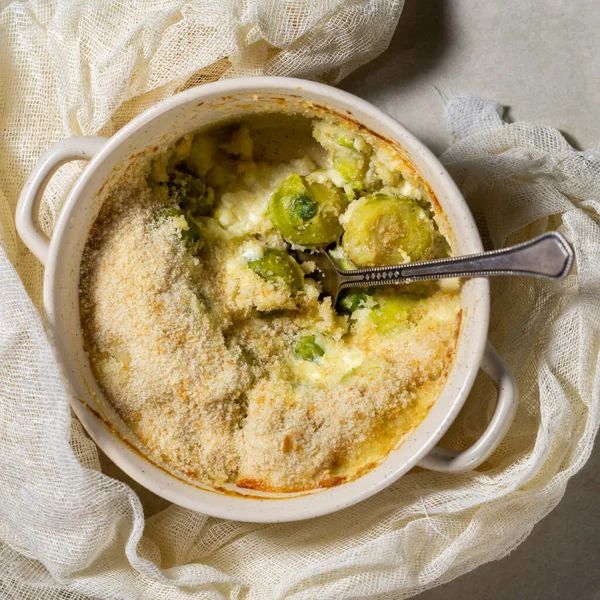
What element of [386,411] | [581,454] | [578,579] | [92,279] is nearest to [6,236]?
[92,279]

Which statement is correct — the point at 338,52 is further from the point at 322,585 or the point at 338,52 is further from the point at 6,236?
the point at 322,585

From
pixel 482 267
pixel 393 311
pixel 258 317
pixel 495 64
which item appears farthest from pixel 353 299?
pixel 495 64

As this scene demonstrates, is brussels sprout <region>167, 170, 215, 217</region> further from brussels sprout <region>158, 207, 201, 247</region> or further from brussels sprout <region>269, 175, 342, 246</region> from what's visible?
brussels sprout <region>269, 175, 342, 246</region>

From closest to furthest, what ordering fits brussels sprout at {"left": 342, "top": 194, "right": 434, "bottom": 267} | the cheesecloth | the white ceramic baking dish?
Answer: the white ceramic baking dish < brussels sprout at {"left": 342, "top": 194, "right": 434, "bottom": 267} < the cheesecloth

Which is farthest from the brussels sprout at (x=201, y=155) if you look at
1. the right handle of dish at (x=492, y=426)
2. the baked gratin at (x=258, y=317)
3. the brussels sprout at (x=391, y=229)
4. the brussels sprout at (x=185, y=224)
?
the right handle of dish at (x=492, y=426)

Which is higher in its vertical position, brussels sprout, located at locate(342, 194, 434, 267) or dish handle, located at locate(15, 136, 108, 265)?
dish handle, located at locate(15, 136, 108, 265)

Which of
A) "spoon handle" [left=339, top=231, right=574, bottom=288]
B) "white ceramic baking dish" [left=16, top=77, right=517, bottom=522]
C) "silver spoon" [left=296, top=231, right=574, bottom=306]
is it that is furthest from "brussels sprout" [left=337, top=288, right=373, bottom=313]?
"white ceramic baking dish" [left=16, top=77, right=517, bottom=522]
